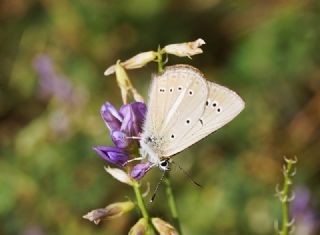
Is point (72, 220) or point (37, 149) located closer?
point (72, 220)

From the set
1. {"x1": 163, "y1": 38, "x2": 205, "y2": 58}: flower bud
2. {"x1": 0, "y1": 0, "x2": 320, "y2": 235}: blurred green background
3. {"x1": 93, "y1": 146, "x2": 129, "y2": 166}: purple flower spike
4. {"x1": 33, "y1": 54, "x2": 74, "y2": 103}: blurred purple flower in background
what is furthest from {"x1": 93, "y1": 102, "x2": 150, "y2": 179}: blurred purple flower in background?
{"x1": 33, "y1": 54, "x2": 74, "y2": 103}: blurred purple flower in background

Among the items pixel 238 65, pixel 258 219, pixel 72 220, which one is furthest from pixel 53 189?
pixel 238 65

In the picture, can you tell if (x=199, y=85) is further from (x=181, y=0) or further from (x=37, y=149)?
(x=181, y=0)

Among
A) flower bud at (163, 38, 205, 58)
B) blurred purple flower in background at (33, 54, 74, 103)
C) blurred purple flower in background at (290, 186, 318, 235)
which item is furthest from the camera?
blurred purple flower in background at (33, 54, 74, 103)

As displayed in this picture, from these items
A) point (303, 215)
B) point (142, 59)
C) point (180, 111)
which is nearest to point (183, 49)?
point (142, 59)

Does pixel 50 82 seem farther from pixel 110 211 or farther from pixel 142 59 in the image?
pixel 110 211

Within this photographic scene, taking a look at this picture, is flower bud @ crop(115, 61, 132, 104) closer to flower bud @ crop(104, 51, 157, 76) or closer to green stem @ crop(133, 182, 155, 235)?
flower bud @ crop(104, 51, 157, 76)
